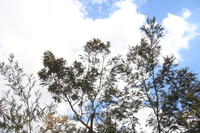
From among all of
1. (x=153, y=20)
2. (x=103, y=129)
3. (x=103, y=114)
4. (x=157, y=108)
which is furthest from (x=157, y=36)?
(x=103, y=129)

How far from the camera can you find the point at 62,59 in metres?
14.7

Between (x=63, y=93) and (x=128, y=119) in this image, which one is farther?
(x=63, y=93)

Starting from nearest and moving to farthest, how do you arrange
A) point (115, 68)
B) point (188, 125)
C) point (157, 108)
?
point (188, 125)
point (157, 108)
point (115, 68)

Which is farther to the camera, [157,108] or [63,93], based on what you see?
[63,93]

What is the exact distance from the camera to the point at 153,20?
13211 mm

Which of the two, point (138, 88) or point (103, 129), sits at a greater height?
point (138, 88)

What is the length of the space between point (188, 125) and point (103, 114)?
7211 mm

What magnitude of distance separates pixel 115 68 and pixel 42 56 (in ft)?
24.4

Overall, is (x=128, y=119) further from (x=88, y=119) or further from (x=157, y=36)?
(x=157, y=36)

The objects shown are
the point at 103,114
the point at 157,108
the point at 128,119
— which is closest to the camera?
the point at 157,108

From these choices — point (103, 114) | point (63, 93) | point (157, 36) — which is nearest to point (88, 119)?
point (103, 114)

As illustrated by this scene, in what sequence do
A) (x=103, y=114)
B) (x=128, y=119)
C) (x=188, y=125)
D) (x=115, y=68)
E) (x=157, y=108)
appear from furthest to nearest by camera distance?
1. (x=115, y=68)
2. (x=103, y=114)
3. (x=128, y=119)
4. (x=157, y=108)
5. (x=188, y=125)

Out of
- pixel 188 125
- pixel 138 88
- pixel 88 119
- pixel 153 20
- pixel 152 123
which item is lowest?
pixel 188 125

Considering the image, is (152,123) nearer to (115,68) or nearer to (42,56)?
(115,68)
